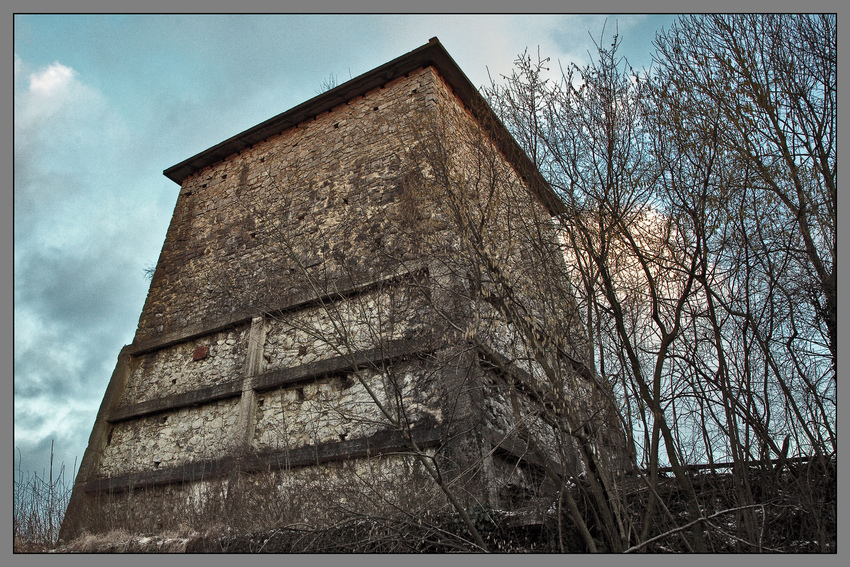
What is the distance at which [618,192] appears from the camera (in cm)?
476

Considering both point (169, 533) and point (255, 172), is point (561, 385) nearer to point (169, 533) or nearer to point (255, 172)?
point (169, 533)

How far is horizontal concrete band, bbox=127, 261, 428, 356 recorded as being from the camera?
750cm

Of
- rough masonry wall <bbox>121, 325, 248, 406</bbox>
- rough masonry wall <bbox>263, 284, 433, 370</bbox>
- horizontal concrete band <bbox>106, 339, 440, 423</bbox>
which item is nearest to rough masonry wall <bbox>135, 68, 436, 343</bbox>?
rough masonry wall <bbox>121, 325, 248, 406</bbox>

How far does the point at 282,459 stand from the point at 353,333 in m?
1.76

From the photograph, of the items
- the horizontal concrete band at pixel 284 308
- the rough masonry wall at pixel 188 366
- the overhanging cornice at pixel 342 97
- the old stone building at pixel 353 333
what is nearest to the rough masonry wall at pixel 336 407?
the old stone building at pixel 353 333

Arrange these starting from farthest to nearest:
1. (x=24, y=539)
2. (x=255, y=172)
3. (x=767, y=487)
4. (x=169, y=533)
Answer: (x=255, y=172), (x=24, y=539), (x=169, y=533), (x=767, y=487)

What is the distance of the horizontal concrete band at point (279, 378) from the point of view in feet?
22.8

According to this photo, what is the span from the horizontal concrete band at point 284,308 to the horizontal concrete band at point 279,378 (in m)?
0.79

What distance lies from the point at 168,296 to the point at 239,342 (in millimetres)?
2275

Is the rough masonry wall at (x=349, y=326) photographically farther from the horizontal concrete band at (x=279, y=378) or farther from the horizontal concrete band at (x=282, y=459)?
the horizontal concrete band at (x=282, y=459)

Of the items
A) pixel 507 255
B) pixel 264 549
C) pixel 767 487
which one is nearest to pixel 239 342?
pixel 264 549

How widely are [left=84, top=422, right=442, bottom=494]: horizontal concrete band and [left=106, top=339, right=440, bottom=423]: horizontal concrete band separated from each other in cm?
87

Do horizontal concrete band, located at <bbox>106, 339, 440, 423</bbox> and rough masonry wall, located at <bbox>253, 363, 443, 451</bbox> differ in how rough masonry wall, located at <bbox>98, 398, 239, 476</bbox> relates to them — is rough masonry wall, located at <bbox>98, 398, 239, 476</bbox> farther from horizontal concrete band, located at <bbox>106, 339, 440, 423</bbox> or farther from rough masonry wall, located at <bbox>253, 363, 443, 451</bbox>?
rough masonry wall, located at <bbox>253, 363, 443, 451</bbox>

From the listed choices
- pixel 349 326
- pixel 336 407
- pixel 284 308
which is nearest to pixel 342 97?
pixel 284 308
